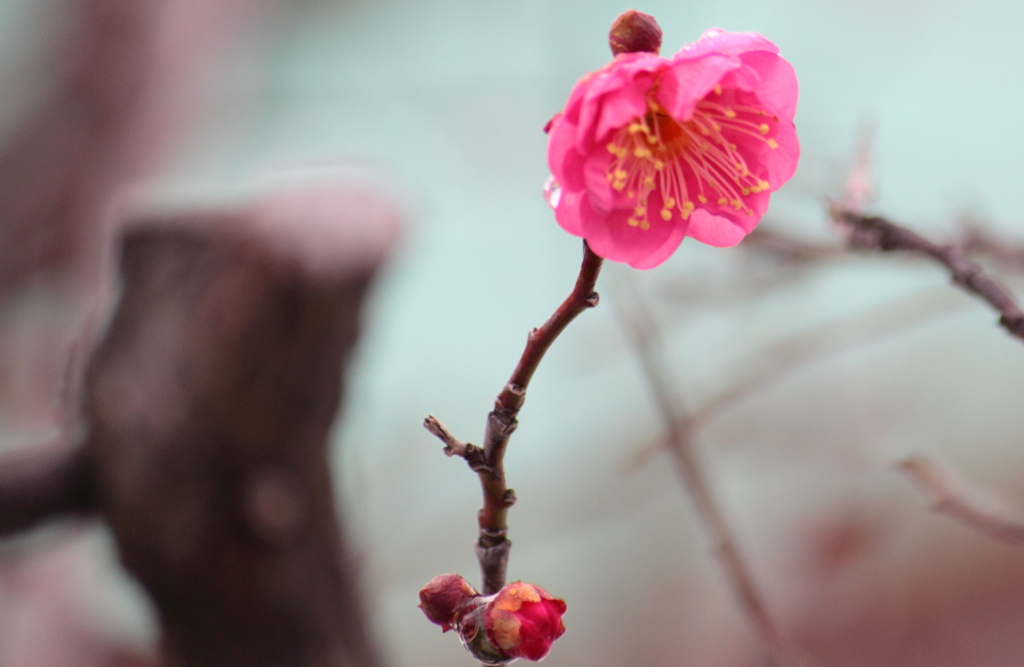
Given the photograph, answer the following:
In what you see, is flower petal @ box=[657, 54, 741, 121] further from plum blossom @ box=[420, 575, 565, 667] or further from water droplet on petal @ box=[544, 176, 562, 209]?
plum blossom @ box=[420, 575, 565, 667]

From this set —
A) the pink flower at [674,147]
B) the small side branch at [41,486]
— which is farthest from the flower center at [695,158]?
the small side branch at [41,486]

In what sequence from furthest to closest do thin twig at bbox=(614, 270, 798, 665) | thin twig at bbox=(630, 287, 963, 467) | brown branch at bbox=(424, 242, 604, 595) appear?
1. thin twig at bbox=(630, 287, 963, 467)
2. thin twig at bbox=(614, 270, 798, 665)
3. brown branch at bbox=(424, 242, 604, 595)

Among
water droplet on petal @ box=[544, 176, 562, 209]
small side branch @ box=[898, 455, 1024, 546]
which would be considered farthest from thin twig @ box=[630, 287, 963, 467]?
water droplet on petal @ box=[544, 176, 562, 209]

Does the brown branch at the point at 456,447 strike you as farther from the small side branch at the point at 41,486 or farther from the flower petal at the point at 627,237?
the small side branch at the point at 41,486

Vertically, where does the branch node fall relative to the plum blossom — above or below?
above

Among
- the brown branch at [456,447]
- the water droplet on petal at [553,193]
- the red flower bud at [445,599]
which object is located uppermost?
the water droplet on petal at [553,193]

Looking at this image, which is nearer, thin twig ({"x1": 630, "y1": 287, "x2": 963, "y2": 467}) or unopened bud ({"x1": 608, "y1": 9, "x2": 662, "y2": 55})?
unopened bud ({"x1": 608, "y1": 9, "x2": 662, "y2": 55})

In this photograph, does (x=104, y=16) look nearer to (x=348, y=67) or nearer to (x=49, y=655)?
(x=348, y=67)

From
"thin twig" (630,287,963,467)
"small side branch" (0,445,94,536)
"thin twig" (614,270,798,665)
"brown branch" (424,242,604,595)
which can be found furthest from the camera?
"small side branch" (0,445,94,536)
